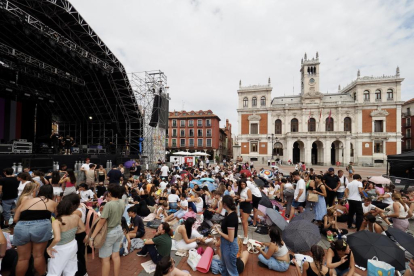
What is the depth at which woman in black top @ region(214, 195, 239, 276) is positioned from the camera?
3.22 meters

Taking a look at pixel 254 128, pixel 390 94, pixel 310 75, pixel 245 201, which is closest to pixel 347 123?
pixel 390 94

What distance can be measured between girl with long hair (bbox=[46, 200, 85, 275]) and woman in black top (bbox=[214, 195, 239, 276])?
234 centimetres

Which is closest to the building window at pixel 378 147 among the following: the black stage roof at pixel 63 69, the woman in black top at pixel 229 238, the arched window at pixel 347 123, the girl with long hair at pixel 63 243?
the arched window at pixel 347 123

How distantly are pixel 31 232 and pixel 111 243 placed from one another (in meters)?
1.19

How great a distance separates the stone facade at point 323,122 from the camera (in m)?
36.8

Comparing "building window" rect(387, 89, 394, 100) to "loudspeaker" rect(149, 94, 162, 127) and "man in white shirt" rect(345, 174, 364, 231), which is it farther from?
"man in white shirt" rect(345, 174, 364, 231)

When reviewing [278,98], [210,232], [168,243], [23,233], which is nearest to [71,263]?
[23,233]

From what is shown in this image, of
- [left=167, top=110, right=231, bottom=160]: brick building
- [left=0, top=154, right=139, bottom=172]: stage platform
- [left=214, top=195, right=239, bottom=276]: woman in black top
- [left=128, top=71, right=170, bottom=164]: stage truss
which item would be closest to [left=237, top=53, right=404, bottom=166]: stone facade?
[left=167, top=110, right=231, bottom=160]: brick building

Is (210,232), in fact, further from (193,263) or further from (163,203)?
(163,203)

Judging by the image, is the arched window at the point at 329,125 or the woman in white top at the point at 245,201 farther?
the arched window at the point at 329,125

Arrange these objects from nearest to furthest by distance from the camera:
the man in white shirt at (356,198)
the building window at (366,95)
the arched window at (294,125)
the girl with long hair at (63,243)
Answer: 1. the girl with long hair at (63,243)
2. the man in white shirt at (356,198)
3. the building window at (366,95)
4. the arched window at (294,125)

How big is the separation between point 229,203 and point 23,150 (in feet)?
48.5

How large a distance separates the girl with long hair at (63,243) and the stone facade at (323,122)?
116ft

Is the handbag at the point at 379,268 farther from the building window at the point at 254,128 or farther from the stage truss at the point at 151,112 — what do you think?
the building window at the point at 254,128
